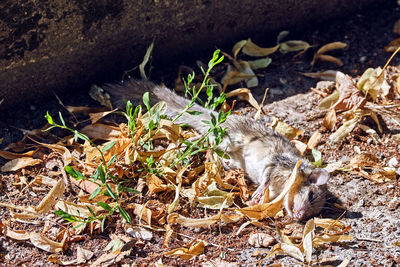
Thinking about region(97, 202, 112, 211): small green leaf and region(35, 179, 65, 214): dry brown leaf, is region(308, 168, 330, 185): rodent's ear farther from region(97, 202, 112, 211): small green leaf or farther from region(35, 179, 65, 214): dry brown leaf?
region(35, 179, 65, 214): dry brown leaf

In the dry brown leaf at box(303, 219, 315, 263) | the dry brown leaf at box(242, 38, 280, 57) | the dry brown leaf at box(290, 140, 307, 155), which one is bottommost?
the dry brown leaf at box(303, 219, 315, 263)

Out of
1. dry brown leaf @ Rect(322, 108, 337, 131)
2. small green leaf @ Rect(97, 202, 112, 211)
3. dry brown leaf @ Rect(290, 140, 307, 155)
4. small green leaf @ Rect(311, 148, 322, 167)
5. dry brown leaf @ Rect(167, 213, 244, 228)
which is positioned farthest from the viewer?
dry brown leaf @ Rect(322, 108, 337, 131)

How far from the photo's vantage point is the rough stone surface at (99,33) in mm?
3814

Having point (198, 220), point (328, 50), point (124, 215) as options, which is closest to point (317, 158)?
point (198, 220)

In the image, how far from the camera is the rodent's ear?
11.3 feet

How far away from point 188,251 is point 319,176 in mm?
1082

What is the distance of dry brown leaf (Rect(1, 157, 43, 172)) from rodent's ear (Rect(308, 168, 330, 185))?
6.66 feet

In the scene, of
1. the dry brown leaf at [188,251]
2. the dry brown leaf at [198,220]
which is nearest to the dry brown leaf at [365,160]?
the dry brown leaf at [198,220]

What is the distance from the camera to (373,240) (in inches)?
127

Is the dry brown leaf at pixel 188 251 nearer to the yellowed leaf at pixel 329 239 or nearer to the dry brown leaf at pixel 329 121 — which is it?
the yellowed leaf at pixel 329 239

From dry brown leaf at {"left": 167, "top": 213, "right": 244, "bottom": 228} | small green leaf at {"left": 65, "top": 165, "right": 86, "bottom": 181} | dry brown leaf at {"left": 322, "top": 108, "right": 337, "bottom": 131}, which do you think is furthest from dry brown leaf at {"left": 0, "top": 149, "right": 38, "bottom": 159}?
dry brown leaf at {"left": 322, "top": 108, "right": 337, "bottom": 131}

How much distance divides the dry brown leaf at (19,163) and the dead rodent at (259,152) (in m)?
0.85

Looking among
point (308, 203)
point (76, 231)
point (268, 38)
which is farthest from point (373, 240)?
point (268, 38)

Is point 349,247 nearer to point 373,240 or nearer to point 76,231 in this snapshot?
point 373,240
